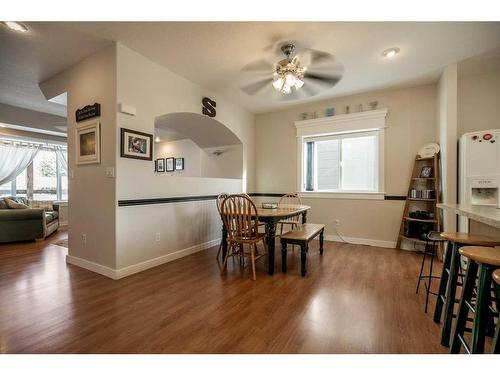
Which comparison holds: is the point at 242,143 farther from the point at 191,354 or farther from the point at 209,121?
the point at 191,354

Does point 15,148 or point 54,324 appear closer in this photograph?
point 54,324

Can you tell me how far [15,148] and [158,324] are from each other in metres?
6.18

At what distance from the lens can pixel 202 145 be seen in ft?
16.6

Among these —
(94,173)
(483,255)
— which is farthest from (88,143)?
(483,255)

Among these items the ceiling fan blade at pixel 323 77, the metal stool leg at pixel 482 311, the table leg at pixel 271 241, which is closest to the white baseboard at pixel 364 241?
the table leg at pixel 271 241

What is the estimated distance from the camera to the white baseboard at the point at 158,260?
2.55 m

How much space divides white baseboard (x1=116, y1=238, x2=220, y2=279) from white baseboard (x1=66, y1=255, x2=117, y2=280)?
98mm

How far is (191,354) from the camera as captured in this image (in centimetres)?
133

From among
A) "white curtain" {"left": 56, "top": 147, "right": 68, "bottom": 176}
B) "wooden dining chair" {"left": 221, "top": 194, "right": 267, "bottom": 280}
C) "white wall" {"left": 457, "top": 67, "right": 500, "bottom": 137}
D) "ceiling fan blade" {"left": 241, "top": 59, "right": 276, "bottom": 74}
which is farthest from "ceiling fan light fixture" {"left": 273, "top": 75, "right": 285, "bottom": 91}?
"white curtain" {"left": 56, "top": 147, "right": 68, "bottom": 176}

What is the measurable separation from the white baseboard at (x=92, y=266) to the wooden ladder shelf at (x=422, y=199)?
4.00m

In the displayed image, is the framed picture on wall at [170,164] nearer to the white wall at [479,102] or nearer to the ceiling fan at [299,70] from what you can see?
the ceiling fan at [299,70]
